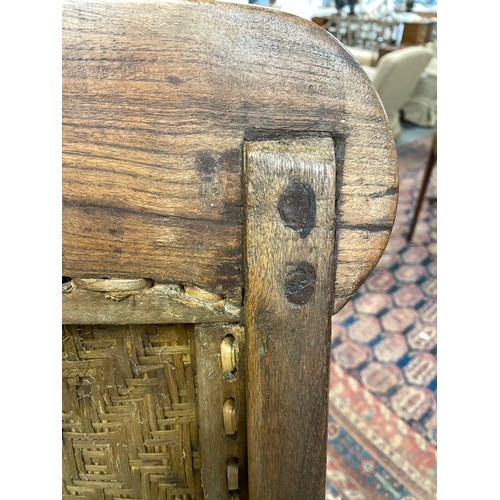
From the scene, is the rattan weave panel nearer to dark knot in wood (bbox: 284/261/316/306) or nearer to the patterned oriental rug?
dark knot in wood (bbox: 284/261/316/306)

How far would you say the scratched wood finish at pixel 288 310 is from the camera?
286 millimetres

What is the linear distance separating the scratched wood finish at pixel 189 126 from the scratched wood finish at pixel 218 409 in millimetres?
49

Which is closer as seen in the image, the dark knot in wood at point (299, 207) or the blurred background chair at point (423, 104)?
the dark knot in wood at point (299, 207)

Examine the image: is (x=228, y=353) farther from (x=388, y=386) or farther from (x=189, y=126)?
(x=388, y=386)

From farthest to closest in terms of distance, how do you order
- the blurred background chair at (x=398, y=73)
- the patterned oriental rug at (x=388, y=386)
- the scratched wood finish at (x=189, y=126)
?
the blurred background chair at (x=398, y=73)
the patterned oriental rug at (x=388, y=386)
the scratched wood finish at (x=189, y=126)

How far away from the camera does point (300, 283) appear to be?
30 cm

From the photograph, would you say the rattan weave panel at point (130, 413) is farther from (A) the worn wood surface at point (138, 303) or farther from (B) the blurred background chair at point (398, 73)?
(B) the blurred background chair at point (398, 73)

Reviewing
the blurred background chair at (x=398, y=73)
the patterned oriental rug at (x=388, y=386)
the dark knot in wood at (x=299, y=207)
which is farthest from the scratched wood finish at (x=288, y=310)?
the blurred background chair at (x=398, y=73)

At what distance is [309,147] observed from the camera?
288mm

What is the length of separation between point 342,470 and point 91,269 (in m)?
1.14

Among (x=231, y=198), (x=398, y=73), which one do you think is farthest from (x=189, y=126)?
(x=398, y=73)

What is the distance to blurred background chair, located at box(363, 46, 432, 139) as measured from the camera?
8.55ft

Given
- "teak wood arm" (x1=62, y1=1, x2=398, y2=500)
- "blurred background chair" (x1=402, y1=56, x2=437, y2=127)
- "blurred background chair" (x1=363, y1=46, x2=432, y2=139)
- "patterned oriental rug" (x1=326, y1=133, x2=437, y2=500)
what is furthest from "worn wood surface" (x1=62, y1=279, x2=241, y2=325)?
"blurred background chair" (x1=402, y1=56, x2=437, y2=127)

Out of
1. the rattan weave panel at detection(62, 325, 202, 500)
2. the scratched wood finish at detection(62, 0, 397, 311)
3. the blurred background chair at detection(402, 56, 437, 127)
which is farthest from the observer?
the blurred background chair at detection(402, 56, 437, 127)
